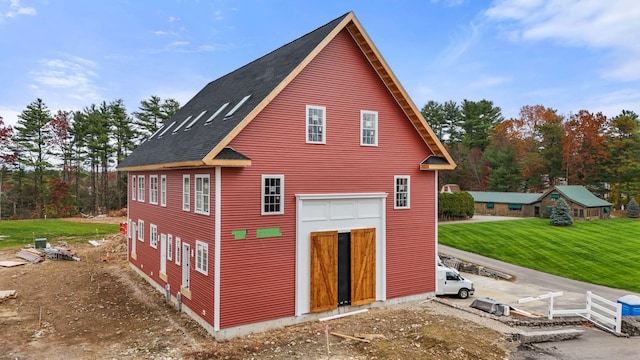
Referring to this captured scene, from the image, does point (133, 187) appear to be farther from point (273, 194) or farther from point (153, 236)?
point (273, 194)

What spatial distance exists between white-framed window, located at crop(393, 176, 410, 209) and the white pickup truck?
5107mm

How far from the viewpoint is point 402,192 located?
1731 cm

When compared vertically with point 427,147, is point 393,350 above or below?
below

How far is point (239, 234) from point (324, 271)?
360cm

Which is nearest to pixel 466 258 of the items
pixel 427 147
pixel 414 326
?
pixel 427 147

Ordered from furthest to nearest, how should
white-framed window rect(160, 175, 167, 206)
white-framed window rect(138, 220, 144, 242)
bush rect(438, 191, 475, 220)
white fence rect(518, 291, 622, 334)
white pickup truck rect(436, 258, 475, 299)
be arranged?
bush rect(438, 191, 475, 220), white-framed window rect(138, 220, 144, 242), white pickup truck rect(436, 258, 475, 299), white-framed window rect(160, 175, 167, 206), white fence rect(518, 291, 622, 334)

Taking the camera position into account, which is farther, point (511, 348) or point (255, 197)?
point (255, 197)

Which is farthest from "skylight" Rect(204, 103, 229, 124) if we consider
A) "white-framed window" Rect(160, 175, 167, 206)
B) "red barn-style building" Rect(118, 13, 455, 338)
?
"white-framed window" Rect(160, 175, 167, 206)

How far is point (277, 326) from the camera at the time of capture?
14.1 meters

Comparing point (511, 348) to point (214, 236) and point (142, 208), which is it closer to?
point (214, 236)

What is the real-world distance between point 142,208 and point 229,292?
1142 centimetres

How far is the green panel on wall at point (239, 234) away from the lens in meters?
13.3

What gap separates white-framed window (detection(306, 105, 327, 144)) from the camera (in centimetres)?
1501

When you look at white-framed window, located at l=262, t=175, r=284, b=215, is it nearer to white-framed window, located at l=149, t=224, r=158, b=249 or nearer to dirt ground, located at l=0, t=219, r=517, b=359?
dirt ground, located at l=0, t=219, r=517, b=359
